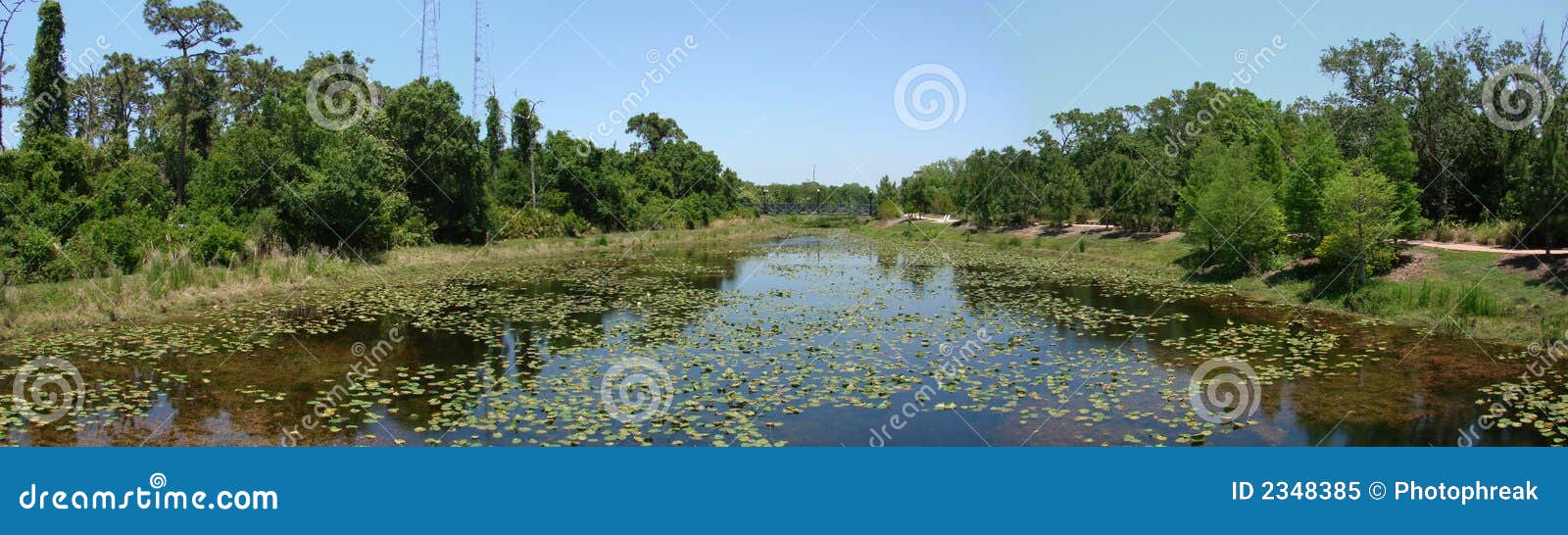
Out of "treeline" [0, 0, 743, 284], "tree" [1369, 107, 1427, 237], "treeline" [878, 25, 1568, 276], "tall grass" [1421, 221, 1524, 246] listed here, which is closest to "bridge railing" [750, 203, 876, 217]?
"treeline" [0, 0, 743, 284]

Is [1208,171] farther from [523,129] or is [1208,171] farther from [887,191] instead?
[887,191]

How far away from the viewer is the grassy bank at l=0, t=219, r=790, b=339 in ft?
45.9

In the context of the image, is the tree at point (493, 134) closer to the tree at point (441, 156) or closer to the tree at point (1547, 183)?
the tree at point (441, 156)

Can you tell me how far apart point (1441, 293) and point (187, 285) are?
2490 centimetres

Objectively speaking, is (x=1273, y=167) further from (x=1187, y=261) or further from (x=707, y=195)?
(x=707, y=195)

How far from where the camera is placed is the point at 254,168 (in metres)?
25.3

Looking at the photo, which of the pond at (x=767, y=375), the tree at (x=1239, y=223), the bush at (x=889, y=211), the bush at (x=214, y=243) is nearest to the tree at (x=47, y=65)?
the bush at (x=214, y=243)

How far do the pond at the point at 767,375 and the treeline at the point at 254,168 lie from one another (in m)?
6.35

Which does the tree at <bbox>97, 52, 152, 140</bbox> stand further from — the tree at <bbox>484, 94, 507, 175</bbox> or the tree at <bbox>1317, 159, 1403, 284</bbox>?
the tree at <bbox>1317, 159, 1403, 284</bbox>

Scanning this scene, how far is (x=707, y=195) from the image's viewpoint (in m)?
66.7

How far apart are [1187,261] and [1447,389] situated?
17593mm

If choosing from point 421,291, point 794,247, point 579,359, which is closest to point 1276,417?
point 579,359

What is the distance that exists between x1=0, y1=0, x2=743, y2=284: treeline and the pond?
6.35 m

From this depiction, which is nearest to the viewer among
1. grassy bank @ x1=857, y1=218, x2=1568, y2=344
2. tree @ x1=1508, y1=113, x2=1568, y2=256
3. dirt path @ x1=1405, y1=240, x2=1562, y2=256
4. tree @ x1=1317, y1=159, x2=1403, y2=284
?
grassy bank @ x1=857, y1=218, x2=1568, y2=344
